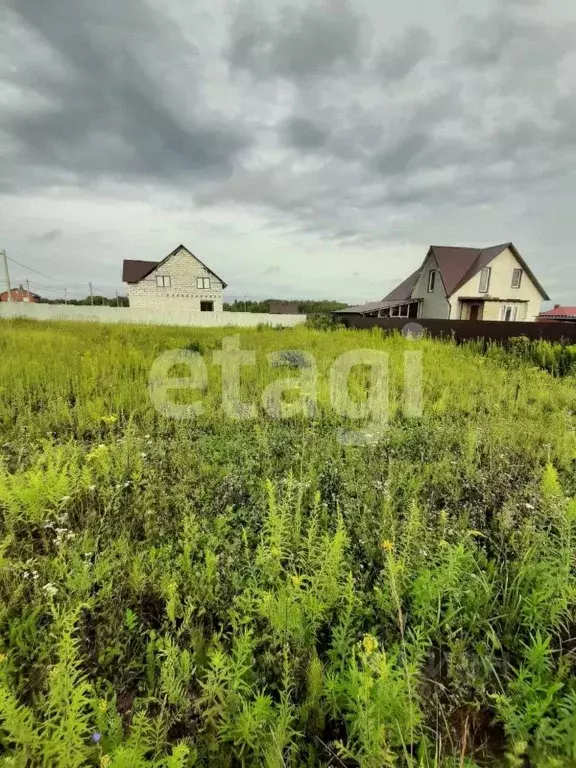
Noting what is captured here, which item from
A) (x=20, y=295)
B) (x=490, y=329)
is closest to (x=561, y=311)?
(x=490, y=329)

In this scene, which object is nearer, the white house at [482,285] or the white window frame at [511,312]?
the white house at [482,285]

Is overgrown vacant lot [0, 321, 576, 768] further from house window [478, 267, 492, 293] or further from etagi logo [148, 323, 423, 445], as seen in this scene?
house window [478, 267, 492, 293]

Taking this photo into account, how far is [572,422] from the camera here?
4387 mm

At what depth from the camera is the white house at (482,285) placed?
24312mm

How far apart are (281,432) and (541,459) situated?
104 inches

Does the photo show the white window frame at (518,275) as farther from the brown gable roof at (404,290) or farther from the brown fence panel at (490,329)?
Answer: the brown fence panel at (490,329)

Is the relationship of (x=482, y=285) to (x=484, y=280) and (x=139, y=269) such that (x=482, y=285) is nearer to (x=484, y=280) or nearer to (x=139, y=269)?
(x=484, y=280)

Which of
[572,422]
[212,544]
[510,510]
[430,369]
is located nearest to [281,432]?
[212,544]

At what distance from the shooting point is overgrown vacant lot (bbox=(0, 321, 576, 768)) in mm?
1247

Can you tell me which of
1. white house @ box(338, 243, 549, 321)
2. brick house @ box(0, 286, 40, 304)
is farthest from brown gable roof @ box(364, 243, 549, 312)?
brick house @ box(0, 286, 40, 304)

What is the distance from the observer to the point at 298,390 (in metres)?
5.45

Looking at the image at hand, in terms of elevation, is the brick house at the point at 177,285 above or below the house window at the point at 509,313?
above

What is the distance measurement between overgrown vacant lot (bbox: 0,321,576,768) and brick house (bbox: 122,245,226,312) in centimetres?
2676

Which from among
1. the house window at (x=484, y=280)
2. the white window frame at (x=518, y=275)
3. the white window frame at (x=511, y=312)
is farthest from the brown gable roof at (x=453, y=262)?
the white window frame at (x=511, y=312)
